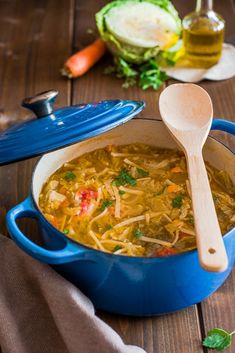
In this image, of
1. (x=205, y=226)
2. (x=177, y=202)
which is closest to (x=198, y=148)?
(x=177, y=202)

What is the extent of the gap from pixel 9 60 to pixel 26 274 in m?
1.23

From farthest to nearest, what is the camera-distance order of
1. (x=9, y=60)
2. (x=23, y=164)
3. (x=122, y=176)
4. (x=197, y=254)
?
(x=9, y=60) → (x=23, y=164) → (x=122, y=176) → (x=197, y=254)

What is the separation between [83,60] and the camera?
258cm

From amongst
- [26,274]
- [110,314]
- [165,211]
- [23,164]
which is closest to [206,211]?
[165,211]

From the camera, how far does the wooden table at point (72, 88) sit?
1.65 metres

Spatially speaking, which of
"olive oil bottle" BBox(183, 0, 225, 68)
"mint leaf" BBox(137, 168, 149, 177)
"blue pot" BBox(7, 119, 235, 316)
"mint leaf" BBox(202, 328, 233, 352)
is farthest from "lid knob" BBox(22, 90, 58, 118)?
"olive oil bottle" BBox(183, 0, 225, 68)

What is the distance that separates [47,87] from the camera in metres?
2.55

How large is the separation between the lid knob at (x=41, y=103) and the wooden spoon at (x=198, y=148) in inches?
12.7

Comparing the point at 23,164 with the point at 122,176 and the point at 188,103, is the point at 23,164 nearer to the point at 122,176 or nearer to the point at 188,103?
the point at 122,176

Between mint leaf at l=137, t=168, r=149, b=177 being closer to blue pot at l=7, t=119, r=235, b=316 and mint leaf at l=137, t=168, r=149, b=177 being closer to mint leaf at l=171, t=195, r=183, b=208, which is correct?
mint leaf at l=171, t=195, r=183, b=208

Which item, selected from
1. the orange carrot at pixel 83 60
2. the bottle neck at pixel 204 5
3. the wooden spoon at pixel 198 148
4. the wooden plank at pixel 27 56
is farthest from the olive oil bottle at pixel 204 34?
the wooden spoon at pixel 198 148

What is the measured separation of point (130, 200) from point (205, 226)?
394 millimetres

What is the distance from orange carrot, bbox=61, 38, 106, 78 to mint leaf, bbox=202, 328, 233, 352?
127 centimetres

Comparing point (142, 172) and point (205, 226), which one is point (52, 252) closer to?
point (205, 226)
